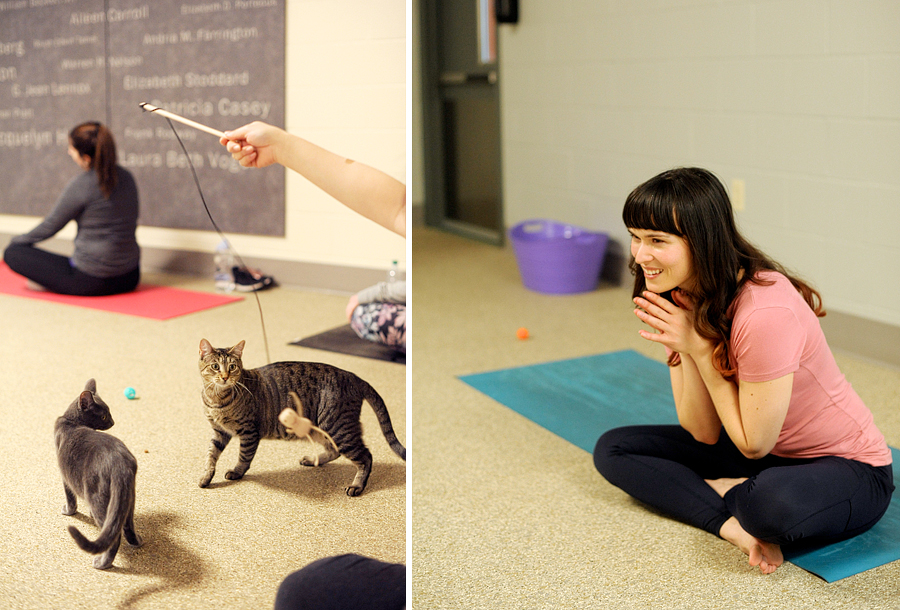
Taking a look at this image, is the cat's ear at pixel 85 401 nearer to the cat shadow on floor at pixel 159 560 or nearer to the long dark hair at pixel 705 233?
the cat shadow on floor at pixel 159 560

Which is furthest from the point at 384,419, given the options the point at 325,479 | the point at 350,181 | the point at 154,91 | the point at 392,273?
the point at 154,91

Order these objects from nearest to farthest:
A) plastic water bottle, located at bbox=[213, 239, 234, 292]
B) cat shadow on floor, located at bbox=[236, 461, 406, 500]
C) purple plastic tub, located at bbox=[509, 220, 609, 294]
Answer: cat shadow on floor, located at bbox=[236, 461, 406, 500], plastic water bottle, located at bbox=[213, 239, 234, 292], purple plastic tub, located at bbox=[509, 220, 609, 294]

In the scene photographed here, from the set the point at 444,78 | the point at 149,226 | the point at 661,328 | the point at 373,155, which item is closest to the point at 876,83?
the point at 661,328

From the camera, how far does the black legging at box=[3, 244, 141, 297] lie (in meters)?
1.38

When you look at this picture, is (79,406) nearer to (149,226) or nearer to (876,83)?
(149,226)

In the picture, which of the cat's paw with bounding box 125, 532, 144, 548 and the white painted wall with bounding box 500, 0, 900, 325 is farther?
the white painted wall with bounding box 500, 0, 900, 325

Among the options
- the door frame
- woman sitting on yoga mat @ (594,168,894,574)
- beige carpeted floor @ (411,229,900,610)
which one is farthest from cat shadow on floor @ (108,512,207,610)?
the door frame

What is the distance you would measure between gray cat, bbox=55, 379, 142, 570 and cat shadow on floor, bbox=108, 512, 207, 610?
1 centimetres

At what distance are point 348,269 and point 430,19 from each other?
3767mm

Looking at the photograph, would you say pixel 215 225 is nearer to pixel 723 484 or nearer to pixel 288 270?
pixel 288 270

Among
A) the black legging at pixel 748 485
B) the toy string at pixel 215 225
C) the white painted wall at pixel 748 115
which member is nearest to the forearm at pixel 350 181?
the toy string at pixel 215 225

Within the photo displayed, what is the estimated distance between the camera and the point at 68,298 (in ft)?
4.89

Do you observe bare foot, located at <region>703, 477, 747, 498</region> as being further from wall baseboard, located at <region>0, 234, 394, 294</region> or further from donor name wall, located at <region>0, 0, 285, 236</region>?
donor name wall, located at <region>0, 0, 285, 236</region>

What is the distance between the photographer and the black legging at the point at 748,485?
135 cm
